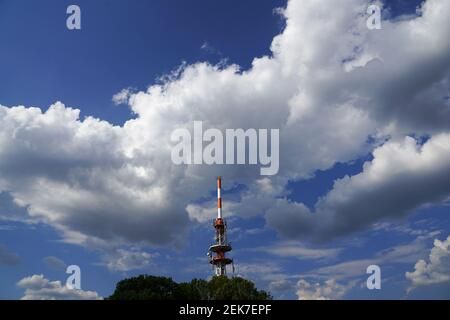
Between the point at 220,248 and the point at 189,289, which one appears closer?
the point at 189,289

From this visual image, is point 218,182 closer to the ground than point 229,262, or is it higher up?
higher up

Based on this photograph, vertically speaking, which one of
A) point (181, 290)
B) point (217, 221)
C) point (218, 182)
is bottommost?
point (181, 290)

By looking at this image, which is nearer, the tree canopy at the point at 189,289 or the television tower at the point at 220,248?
the tree canopy at the point at 189,289

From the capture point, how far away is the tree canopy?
7488cm

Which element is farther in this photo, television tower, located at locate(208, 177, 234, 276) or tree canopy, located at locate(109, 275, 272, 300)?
television tower, located at locate(208, 177, 234, 276)

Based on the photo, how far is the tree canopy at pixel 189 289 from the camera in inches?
2948

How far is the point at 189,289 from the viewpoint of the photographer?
7831 cm
